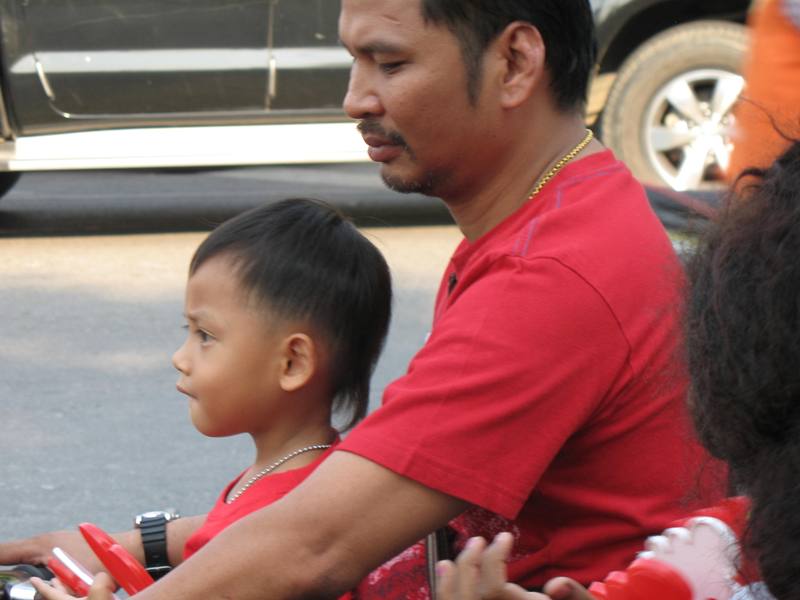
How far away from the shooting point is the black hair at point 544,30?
2020 mm

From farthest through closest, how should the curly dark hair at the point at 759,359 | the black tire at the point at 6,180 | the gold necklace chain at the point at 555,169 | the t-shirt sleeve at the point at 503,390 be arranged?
1. the black tire at the point at 6,180
2. the gold necklace chain at the point at 555,169
3. the t-shirt sleeve at the point at 503,390
4. the curly dark hair at the point at 759,359

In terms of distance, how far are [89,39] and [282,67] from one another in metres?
0.85

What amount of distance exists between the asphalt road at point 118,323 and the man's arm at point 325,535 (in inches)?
91.7

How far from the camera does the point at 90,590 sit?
6.33 feet

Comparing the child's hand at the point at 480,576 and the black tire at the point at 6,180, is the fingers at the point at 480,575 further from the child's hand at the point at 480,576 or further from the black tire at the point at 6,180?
the black tire at the point at 6,180

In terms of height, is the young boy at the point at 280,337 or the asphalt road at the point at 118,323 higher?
the young boy at the point at 280,337

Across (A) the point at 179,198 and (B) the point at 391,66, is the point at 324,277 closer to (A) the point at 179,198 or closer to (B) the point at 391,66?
(B) the point at 391,66

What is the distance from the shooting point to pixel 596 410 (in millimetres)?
1818

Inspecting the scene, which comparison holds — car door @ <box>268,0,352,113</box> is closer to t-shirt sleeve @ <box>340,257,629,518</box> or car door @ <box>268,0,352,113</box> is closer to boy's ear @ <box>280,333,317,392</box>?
boy's ear @ <box>280,333,317,392</box>

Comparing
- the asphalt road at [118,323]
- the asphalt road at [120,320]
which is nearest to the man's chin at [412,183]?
the asphalt road at [120,320]

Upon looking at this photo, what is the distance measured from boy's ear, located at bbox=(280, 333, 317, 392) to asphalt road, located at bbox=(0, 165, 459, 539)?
1.89m

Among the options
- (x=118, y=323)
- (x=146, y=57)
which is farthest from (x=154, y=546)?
(x=146, y=57)

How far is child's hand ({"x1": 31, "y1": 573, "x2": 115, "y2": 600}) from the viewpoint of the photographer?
1915 mm

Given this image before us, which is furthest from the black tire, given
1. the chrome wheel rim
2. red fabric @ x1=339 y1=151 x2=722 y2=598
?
red fabric @ x1=339 y1=151 x2=722 y2=598
